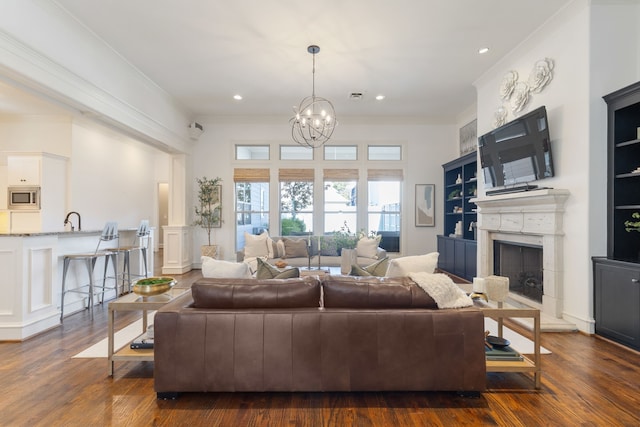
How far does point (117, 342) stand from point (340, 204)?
5.09m

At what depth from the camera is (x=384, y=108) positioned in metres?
6.62

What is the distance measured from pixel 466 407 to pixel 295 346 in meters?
1.16

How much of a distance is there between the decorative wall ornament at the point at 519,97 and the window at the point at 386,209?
314 centimetres

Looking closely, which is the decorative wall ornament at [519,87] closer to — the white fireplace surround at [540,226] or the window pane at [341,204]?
the white fireplace surround at [540,226]

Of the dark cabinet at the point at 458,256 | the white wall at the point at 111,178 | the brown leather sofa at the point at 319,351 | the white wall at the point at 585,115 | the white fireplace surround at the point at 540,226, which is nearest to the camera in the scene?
the brown leather sofa at the point at 319,351

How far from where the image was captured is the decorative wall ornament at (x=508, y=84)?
14.4ft

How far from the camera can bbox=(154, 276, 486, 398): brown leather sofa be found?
2.06 meters

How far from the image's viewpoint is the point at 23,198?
5.22m

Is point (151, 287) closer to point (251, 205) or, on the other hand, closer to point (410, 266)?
point (410, 266)

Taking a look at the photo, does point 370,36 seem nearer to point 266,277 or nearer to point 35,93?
point 266,277

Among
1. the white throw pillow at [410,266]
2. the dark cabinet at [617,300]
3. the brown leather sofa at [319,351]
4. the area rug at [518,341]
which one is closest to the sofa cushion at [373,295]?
the brown leather sofa at [319,351]

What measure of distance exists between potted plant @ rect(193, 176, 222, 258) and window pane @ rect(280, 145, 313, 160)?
1.55 m

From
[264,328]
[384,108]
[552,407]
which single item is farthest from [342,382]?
[384,108]

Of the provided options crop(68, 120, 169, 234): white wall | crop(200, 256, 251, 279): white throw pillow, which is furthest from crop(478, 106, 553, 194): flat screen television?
crop(68, 120, 169, 234): white wall
